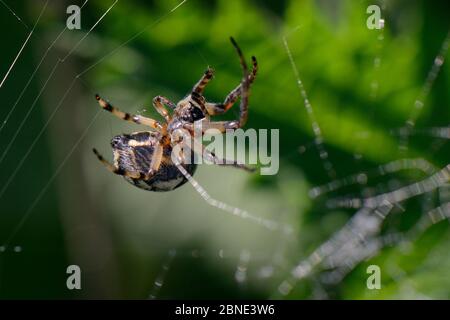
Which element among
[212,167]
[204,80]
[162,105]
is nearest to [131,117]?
[162,105]

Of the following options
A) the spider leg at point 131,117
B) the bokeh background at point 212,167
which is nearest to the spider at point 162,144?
the spider leg at point 131,117

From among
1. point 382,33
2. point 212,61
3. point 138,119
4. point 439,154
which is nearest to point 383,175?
point 439,154

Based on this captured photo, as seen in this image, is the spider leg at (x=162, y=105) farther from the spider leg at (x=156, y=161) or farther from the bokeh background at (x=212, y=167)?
the bokeh background at (x=212, y=167)

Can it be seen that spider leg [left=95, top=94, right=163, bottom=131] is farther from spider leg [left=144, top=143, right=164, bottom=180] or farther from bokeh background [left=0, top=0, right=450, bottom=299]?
bokeh background [left=0, top=0, right=450, bottom=299]

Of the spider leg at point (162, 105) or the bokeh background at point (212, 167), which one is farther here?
the bokeh background at point (212, 167)

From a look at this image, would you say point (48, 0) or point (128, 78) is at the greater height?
point (48, 0)

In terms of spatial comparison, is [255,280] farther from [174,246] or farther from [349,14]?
[349,14]

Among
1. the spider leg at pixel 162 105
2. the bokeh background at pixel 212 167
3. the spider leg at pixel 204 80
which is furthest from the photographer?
the bokeh background at pixel 212 167

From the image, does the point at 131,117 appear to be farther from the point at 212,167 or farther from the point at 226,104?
the point at 212,167
